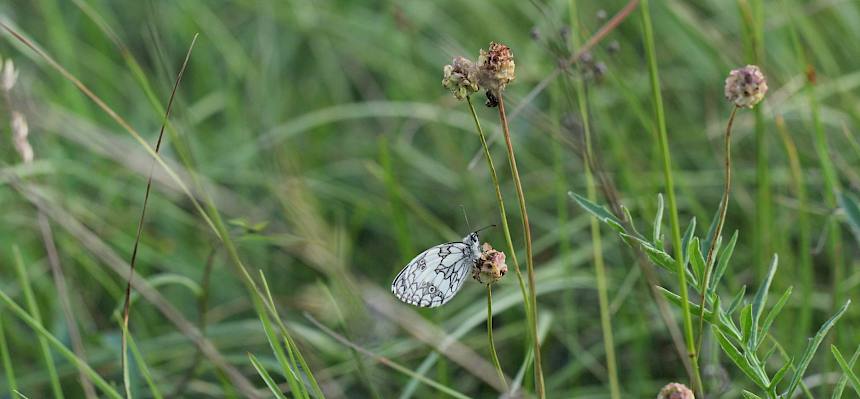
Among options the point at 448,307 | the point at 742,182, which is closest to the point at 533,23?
the point at 742,182

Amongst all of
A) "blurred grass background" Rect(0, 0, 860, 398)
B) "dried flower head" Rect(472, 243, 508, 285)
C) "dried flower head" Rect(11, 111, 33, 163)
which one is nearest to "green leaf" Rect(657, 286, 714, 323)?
"dried flower head" Rect(472, 243, 508, 285)

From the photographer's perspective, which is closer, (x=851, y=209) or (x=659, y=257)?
(x=659, y=257)

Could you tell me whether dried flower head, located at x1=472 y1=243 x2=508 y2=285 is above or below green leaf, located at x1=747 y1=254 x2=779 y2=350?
above

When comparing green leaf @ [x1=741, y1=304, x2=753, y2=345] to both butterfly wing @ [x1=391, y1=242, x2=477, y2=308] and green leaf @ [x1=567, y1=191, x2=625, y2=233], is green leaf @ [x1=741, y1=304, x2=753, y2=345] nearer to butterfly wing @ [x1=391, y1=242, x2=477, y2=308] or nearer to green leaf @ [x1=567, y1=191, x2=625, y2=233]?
green leaf @ [x1=567, y1=191, x2=625, y2=233]

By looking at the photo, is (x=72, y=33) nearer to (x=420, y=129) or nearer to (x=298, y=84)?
(x=298, y=84)

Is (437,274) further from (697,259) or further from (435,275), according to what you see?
(697,259)

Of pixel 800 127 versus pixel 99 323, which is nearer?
pixel 99 323

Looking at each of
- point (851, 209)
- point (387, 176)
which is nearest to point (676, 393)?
point (851, 209)

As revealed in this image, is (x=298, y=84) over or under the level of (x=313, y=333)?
over

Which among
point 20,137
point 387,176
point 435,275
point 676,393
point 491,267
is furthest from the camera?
point 387,176
